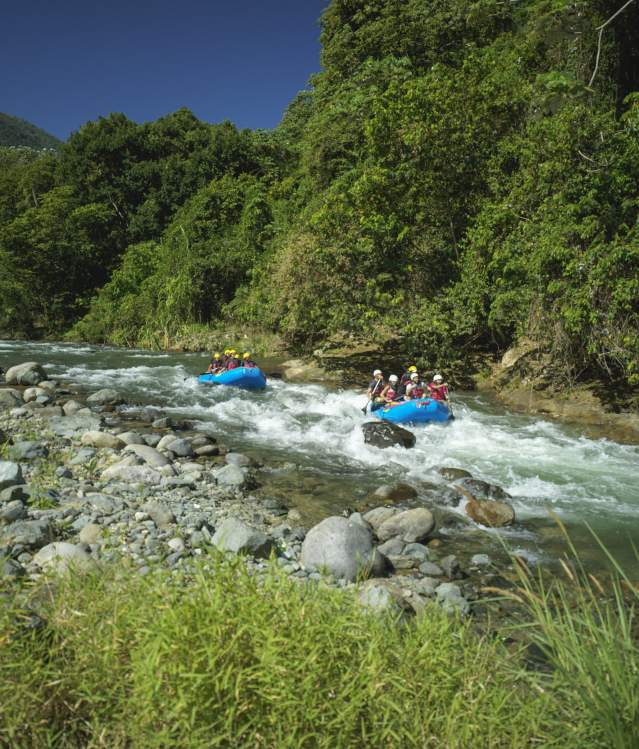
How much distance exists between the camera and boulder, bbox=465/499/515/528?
6036 millimetres

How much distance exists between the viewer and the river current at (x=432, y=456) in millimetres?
6207

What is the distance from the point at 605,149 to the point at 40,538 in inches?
462

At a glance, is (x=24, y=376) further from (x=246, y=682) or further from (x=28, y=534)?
(x=246, y=682)

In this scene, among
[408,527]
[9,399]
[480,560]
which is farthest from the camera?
[9,399]

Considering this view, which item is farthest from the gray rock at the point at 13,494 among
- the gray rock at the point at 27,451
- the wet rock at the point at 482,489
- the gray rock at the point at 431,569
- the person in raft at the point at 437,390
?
the person in raft at the point at 437,390

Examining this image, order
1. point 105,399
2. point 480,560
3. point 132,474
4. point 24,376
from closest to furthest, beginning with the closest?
point 480,560 < point 132,474 < point 105,399 < point 24,376

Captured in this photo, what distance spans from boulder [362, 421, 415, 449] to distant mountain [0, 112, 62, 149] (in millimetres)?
180063

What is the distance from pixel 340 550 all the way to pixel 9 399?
8.52 m

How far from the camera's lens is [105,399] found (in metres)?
11.5

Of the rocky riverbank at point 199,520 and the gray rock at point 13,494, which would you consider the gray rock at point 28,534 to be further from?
the gray rock at point 13,494

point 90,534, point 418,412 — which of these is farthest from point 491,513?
point 418,412

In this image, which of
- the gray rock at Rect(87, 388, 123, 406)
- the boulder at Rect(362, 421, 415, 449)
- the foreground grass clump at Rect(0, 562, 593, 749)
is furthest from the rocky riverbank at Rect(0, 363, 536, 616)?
the gray rock at Rect(87, 388, 123, 406)

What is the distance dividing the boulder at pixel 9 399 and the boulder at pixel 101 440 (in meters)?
3.26

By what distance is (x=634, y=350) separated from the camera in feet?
32.2
